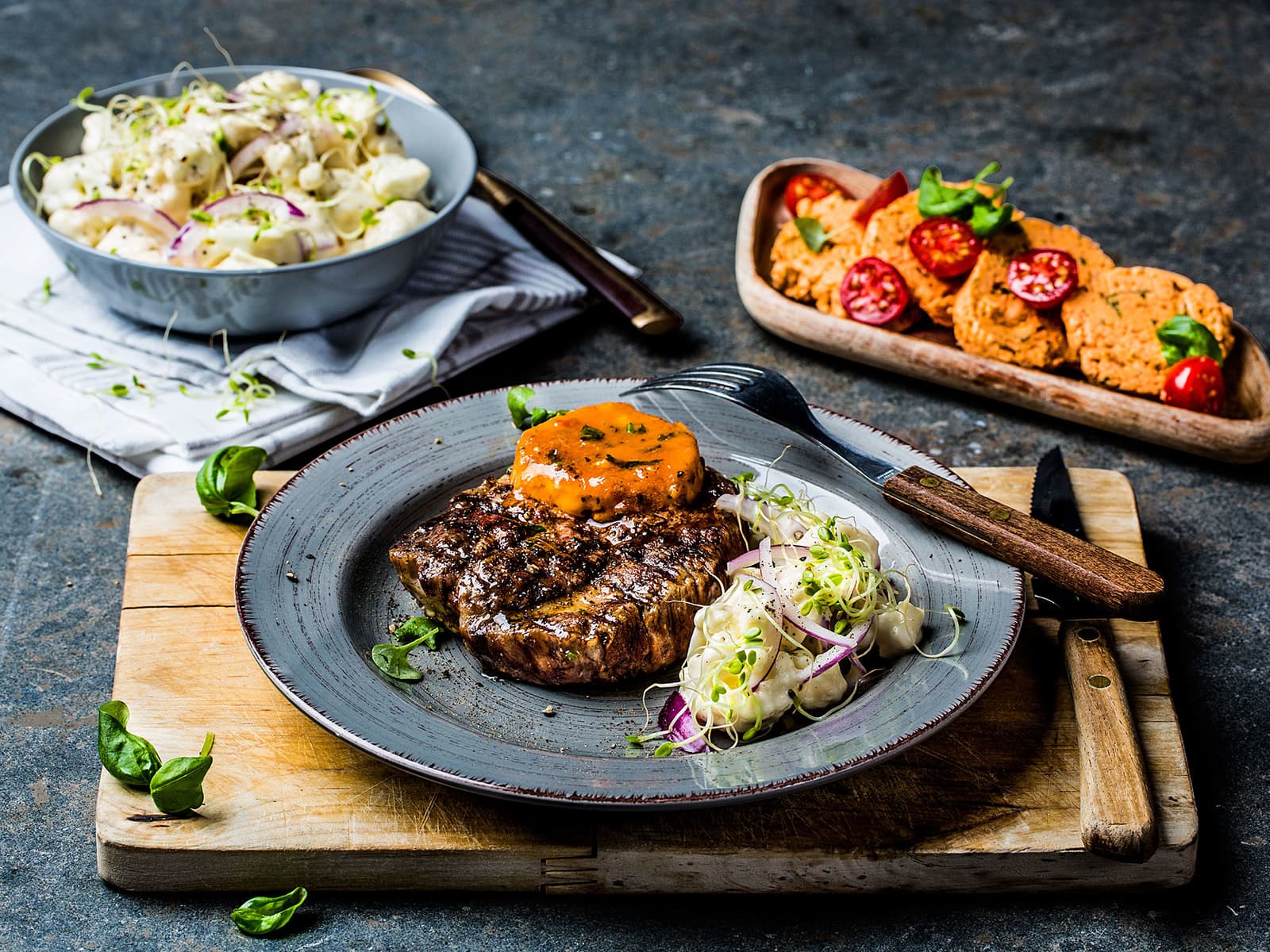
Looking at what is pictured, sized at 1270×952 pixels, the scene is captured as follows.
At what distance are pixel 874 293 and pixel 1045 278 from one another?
0.52m

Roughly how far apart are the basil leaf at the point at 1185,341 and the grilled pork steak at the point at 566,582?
1.69 metres

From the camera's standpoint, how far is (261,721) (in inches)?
105

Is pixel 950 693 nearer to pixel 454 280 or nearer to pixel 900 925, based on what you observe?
pixel 900 925

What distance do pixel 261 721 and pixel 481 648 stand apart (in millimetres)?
478

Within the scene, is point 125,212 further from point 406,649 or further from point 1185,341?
point 1185,341

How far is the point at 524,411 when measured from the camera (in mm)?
3336

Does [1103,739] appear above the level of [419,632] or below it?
above

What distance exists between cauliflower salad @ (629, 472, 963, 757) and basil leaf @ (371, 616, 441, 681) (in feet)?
1.68

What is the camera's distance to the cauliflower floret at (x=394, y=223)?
4.06 meters

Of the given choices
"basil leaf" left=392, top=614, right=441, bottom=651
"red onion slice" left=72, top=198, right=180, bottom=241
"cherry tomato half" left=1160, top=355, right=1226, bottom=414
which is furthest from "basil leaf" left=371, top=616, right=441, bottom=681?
"cherry tomato half" left=1160, top=355, right=1226, bottom=414

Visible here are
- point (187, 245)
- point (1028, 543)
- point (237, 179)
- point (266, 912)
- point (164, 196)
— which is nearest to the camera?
point (266, 912)

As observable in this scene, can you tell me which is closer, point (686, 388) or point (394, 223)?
point (686, 388)

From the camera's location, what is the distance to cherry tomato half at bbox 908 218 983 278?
4090 mm

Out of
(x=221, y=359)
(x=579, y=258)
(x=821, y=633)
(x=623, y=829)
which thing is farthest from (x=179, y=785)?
(x=579, y=258)
